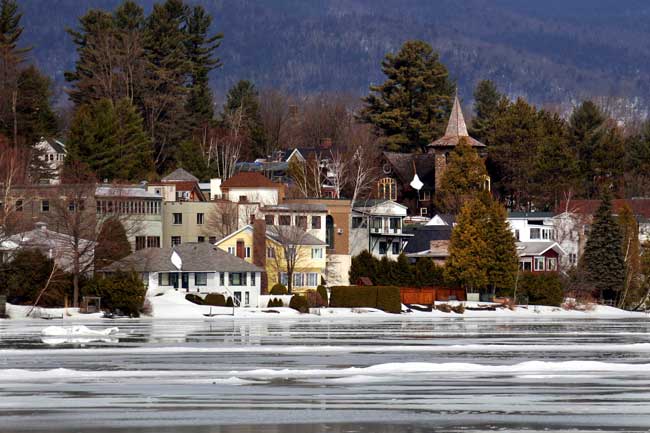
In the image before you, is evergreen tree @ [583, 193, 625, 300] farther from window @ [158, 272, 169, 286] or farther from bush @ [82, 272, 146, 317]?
bush @ [82, 272, 146, 317]

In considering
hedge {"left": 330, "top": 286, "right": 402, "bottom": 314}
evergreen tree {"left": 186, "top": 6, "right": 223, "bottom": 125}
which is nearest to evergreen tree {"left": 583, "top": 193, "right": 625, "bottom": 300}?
hedge {"left": 330, "top": 286, "right": 402, "bottom": 314}

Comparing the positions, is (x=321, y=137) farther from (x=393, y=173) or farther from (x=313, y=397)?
(x=313, y=397)

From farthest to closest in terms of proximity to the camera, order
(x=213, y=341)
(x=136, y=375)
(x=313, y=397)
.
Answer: (x=213, y=341)
(x=136, y=375)
(x=313, y=397)

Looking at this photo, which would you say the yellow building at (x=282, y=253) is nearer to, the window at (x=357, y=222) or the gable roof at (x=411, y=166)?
the window at (x=357, y=222)

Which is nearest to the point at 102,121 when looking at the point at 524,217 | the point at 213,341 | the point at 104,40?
the point at 104,40

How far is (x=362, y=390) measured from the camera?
4106 cm

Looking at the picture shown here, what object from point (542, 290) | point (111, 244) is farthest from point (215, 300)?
point (542, 290)

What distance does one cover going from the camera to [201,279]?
104062mm

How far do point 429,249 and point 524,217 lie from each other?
47.4 feet

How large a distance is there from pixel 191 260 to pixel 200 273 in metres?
1.16

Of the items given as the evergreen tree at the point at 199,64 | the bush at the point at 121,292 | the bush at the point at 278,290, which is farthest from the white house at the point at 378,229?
the evergreen tree at the point at 199,64

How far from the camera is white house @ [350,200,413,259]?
126 meters

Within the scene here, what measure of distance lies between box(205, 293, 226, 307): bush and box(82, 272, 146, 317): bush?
905cm

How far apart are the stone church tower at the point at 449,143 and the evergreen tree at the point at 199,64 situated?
85.6 ft
